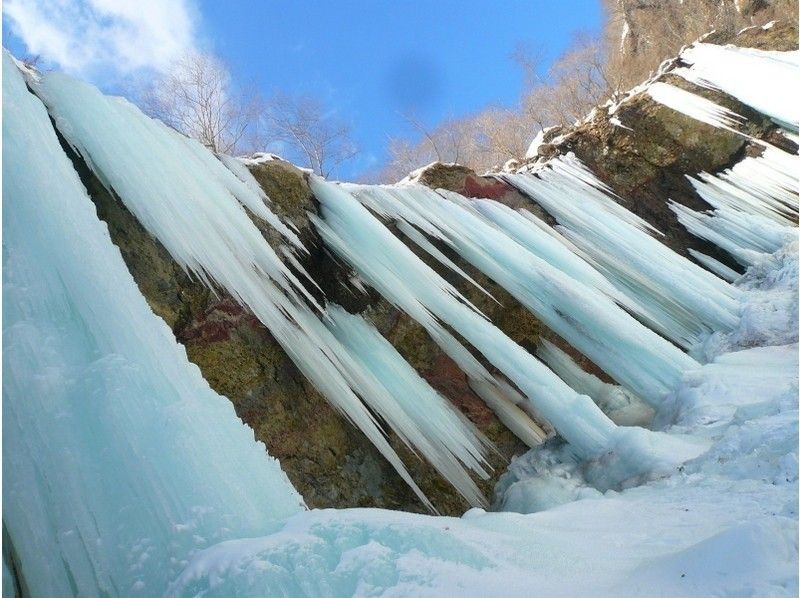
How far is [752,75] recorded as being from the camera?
9664 millimetres

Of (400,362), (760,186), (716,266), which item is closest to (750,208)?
(760,186)

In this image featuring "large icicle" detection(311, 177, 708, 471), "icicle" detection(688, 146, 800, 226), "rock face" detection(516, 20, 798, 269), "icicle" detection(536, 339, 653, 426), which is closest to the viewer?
"large icicle" detection(311, 177, 708, 471)

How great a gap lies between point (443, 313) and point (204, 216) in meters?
2.14

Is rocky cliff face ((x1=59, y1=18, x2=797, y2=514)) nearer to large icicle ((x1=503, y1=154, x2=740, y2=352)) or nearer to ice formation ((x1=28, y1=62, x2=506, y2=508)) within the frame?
ice formation ((x1=28, y1=62, x2=506, y2=508))

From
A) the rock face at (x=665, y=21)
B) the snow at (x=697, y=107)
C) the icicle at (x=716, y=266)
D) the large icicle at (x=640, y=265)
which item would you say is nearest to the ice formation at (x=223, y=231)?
the large icicle at (x=640, y=265)

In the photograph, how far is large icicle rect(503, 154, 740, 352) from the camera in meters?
5.68

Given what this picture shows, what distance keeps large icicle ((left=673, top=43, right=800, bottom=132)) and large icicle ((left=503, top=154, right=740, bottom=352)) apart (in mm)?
3564

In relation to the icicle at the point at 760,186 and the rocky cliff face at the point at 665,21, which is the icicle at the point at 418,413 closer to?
the icicle at the point at 760,186

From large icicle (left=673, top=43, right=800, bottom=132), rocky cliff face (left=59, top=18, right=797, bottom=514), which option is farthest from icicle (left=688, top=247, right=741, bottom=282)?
large icicle (left=673, top=43, right=800, bottom=132)

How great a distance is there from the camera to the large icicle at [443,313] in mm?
3861

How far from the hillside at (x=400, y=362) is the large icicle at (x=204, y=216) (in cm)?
2

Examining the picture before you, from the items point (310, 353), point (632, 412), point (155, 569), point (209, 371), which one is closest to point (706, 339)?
point (632, 412)

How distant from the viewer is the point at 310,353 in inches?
167

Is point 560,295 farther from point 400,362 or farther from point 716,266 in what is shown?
point 716,266
